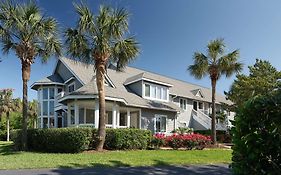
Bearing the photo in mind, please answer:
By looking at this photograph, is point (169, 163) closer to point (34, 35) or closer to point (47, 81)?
point (34, 35)

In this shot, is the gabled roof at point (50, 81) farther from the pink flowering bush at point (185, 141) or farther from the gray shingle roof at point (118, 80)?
the pink flowering bush at point (185, 141)

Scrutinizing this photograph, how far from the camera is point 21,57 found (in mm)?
20562

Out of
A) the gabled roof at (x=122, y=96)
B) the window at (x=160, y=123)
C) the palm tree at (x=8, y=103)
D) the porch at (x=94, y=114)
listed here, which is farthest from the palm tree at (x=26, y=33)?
the palm tree at (x=8, y=103)

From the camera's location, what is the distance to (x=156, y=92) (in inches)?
1313

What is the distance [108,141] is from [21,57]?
794 centimetres

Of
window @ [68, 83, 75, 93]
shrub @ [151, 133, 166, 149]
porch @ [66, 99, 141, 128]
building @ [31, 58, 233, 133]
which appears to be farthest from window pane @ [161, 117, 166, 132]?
shrub @ [151, 133, 166, 149]

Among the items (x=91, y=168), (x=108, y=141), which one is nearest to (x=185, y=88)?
(x=108, y=141)

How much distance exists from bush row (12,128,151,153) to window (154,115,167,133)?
9.69m

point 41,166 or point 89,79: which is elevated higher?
point 89,79

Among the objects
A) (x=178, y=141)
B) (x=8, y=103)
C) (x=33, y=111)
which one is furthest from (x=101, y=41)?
(x=33, y=111)

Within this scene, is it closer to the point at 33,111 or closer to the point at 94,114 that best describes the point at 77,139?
the point at 94,114

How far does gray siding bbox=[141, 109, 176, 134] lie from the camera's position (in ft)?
101

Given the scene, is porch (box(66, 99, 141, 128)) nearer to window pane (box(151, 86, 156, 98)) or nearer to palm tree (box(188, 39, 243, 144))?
window pane (box(151, 86, 156, 98))

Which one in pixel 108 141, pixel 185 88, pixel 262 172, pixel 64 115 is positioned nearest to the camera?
pixel 262 172
